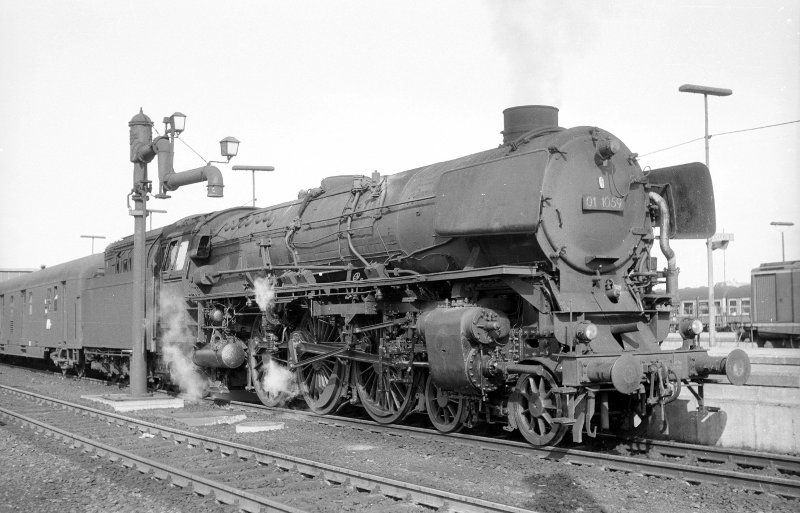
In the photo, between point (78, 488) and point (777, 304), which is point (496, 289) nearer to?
point (78, 488)

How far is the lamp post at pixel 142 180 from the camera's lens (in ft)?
45.8

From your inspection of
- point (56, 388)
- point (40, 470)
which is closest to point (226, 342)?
point (40, 470)

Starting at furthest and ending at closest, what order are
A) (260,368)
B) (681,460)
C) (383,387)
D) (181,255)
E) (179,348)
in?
(181,255)
(179,348)
(260,368)
(383,387)
(681,460)

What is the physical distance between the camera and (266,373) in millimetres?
13570

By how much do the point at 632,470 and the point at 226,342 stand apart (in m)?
8.24

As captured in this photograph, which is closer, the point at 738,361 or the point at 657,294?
the point at 738,361

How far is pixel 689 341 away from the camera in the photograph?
9203 mm

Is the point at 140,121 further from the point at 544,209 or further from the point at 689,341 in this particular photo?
the point at 689,341

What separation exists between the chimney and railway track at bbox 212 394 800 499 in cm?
385

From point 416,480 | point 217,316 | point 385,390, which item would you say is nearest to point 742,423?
point 416,480

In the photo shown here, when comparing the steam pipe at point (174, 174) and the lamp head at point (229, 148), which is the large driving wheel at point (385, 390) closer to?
the steam pipe at point (174, 174)

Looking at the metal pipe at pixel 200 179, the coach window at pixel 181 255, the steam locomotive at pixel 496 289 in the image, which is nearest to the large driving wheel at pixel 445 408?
the steam locomotive at pixel 496 289

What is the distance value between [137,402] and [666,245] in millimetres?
9371

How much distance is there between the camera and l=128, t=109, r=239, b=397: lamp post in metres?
14.0
